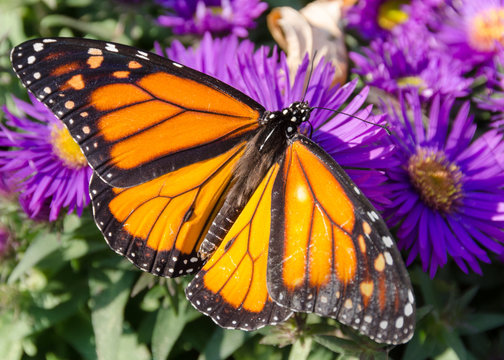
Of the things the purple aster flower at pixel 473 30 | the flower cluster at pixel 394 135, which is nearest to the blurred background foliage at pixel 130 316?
the flower cluster at pixel 394 135

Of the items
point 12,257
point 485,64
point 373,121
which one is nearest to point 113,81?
point 373,121

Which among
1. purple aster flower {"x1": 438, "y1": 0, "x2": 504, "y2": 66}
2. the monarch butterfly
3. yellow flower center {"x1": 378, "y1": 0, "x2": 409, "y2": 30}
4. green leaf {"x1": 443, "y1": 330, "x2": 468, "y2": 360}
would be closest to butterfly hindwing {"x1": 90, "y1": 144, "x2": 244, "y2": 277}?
the monarch butterfly

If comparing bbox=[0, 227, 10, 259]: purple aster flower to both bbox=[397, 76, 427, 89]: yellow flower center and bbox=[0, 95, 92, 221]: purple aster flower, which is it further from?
bbox=[397, 76, 427, 89]: yellow flower center

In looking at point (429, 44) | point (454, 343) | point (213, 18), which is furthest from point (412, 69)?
point (454, 343)

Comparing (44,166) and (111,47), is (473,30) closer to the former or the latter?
(111,47)

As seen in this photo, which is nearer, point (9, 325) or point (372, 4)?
point (9, 325)

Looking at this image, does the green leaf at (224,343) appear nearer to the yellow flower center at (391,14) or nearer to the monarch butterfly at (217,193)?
the monarch butterfly at (217,193)

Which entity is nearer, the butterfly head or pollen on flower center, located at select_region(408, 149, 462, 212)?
the butterfly head

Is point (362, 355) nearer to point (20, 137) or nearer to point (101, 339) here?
point (101, 339)
